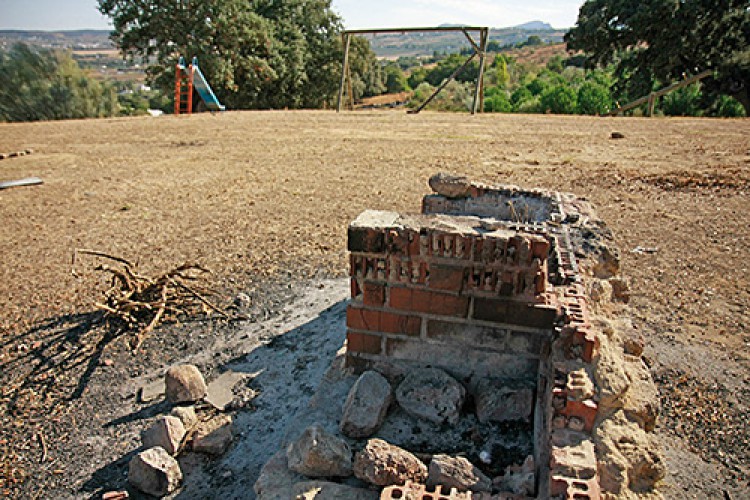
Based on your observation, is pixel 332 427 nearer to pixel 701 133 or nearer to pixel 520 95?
pixel 701 133

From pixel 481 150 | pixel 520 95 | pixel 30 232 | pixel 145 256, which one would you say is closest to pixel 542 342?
pixel 145 256

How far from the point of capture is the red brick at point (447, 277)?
2660mm

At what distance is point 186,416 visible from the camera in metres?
3.47

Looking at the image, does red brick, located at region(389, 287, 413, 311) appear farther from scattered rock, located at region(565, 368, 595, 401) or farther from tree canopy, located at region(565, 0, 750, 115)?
tree canopy, located at region(565, 0, 750, 115)

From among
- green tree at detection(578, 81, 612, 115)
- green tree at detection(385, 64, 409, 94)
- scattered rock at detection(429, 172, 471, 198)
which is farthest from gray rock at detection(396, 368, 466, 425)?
green tree at detection(385, 64, 409, 94)

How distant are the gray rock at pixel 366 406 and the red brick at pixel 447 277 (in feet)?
1.95

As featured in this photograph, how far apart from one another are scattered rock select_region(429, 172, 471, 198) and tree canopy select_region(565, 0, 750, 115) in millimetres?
18593

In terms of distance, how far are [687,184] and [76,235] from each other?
986 cm

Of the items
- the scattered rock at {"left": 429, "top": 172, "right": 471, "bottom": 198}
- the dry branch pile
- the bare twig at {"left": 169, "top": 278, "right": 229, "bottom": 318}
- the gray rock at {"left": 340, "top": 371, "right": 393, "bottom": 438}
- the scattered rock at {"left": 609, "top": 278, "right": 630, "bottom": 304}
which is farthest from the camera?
the bare twig at {"left": 169, "top": 278, "right": 229, "bottom": 318}

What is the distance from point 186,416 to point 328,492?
168cm

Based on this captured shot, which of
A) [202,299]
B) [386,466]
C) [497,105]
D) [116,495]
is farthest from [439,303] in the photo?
[497,105]

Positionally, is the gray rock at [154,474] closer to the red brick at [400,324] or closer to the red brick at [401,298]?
the red brick at [400,324]

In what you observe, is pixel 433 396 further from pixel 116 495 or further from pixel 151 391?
pixel 151 391

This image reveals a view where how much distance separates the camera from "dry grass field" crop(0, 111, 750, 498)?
402 cm
